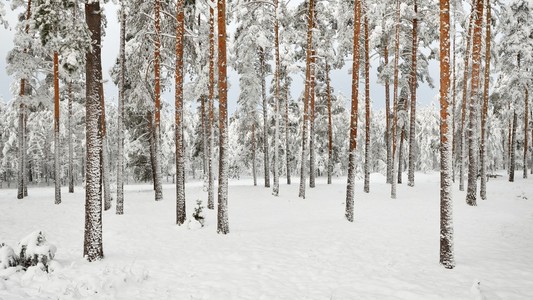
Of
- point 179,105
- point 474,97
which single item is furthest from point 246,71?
point 474,97

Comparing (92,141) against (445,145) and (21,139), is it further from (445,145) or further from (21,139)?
(21,139)

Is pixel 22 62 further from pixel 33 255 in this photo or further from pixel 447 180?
pixel 447 180

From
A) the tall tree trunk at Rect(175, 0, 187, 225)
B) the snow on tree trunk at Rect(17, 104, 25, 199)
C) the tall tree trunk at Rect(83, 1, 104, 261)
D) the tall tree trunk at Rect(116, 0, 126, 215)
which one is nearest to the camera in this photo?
the tall tree trunk at Rect(83, 1, 104, 261)

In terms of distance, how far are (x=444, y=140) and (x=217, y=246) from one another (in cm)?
702

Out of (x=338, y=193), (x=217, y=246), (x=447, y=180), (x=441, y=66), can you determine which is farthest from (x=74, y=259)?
(x=338, y=193)

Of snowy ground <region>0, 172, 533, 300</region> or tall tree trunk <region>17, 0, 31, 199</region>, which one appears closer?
snowy ground <region>0, 172, 533, 300</region>

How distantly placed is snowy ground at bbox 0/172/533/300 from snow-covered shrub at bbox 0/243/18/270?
18.1 inches

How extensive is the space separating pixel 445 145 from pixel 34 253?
984cm

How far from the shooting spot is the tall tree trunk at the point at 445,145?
8.30 metres

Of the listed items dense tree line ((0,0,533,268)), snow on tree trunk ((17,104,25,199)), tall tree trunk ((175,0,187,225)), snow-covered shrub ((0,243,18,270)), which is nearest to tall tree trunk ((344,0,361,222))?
dense tree line ((0,0,533,268))

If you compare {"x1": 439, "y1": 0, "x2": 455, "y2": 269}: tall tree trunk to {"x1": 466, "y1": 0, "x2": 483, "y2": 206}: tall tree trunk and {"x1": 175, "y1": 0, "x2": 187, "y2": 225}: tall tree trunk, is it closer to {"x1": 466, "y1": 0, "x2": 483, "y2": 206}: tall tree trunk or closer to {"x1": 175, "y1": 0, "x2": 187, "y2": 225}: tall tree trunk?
{"x1": 466, "y1": 0, "x2": 483, "y2": 206}: tall tree trunk

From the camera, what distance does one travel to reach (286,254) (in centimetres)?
943

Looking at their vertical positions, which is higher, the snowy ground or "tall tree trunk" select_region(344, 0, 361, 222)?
"tall tree trunk" select_region(344, 0, 361, 222)

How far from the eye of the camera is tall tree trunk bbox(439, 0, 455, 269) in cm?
830
